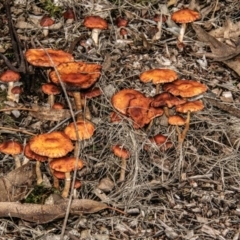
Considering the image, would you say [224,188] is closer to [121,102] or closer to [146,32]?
[121,102]

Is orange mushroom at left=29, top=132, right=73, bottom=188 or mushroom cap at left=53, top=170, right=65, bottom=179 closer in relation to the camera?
orange mushroom at left=29, top=132, right=73, bottom=188

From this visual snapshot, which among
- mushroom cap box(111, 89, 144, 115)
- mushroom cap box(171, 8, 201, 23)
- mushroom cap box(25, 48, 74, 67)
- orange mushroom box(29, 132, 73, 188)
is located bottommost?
mushroom cap box(111, 89, 144, 115)

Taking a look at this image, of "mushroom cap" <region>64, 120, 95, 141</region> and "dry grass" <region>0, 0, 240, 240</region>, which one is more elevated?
"mushroom cap" <region>64, 120, 95, 141</region>

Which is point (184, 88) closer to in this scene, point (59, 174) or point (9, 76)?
point (59, 174)

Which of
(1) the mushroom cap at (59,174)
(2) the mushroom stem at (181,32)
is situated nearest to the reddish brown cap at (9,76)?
(1) the mushroom cap at (59,174)

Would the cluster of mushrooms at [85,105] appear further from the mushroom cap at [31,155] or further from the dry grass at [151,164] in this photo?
the dry grass at [151,164]

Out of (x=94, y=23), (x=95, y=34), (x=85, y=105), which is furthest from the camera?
(x=95, y=34)

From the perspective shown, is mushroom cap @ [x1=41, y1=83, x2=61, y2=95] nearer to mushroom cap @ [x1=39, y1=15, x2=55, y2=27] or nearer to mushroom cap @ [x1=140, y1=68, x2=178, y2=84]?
mushroom cap @ [x1=140, y1=68, x2=178, y2=84]

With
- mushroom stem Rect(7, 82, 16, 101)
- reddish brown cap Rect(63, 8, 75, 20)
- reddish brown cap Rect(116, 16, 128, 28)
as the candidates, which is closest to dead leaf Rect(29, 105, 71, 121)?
mushroom stem Rect(7, 82, 16, 101)

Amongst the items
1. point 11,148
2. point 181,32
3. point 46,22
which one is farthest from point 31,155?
point 181,32
